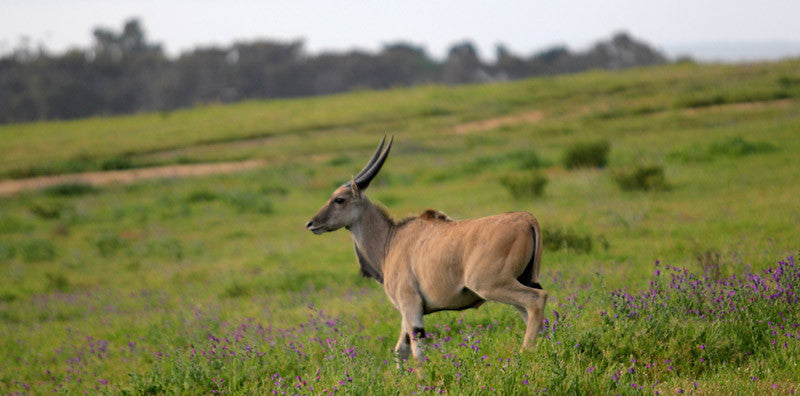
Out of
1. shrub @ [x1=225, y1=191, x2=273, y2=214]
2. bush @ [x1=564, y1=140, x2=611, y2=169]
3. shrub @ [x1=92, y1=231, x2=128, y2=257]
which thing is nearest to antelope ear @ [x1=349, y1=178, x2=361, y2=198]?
shrub @ [x1=92, y1=231, x2=128, y2=257]

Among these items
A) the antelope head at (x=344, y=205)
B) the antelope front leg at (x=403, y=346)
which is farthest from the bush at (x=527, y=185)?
the antelope front leg at (x=403, y=346)

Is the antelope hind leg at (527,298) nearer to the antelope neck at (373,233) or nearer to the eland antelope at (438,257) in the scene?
A: the eland antelope at (438,257)

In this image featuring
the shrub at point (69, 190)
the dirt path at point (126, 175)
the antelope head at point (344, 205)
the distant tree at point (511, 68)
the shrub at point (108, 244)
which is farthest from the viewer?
the distant tree at point (511, 68)

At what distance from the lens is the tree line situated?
6525 centimetres

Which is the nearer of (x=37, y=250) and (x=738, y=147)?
(x=37, y=250)

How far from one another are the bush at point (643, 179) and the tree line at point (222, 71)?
54.9 meters

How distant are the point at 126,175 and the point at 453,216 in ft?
61.2

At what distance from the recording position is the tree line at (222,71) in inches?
2569

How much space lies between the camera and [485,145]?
30.1 m

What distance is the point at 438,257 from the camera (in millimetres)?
6262

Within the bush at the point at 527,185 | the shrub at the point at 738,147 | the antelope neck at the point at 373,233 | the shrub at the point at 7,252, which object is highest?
the antelope neck at the point at 373,233

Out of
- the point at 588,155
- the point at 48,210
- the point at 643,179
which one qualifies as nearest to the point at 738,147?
the point at 588,155

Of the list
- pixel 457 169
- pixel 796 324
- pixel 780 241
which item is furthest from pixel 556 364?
pixel 457 169

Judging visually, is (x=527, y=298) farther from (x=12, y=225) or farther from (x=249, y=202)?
(x=12, y=225)
